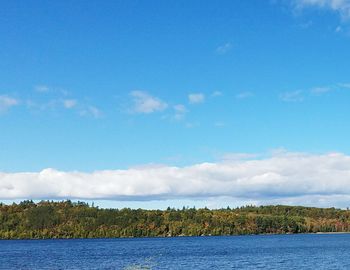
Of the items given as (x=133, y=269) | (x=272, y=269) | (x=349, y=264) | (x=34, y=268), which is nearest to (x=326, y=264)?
(x=349, y=264)

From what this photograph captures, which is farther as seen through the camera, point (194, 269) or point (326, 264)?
point (326, 264)

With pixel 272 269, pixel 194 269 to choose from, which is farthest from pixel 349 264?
pixel 194 269

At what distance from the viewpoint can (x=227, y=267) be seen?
98688 mm

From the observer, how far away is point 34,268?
9988cm

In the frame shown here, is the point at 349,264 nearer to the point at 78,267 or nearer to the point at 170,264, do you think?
the point at 170,264

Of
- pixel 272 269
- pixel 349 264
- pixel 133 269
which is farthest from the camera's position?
pixel 349 264

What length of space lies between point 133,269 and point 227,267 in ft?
172

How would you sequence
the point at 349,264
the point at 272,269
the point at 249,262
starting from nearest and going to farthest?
the point at 272,269
the point at 349,264
the point at 249,262

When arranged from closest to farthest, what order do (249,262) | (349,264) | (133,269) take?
(133,269) → (349,264) → (249,262)

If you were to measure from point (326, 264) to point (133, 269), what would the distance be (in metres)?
62.8

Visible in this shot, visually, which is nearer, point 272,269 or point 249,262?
point 272,269

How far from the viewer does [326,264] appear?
103 meters

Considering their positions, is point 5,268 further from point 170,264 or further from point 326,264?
point 326,264

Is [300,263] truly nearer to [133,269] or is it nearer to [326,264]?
[326,264]
